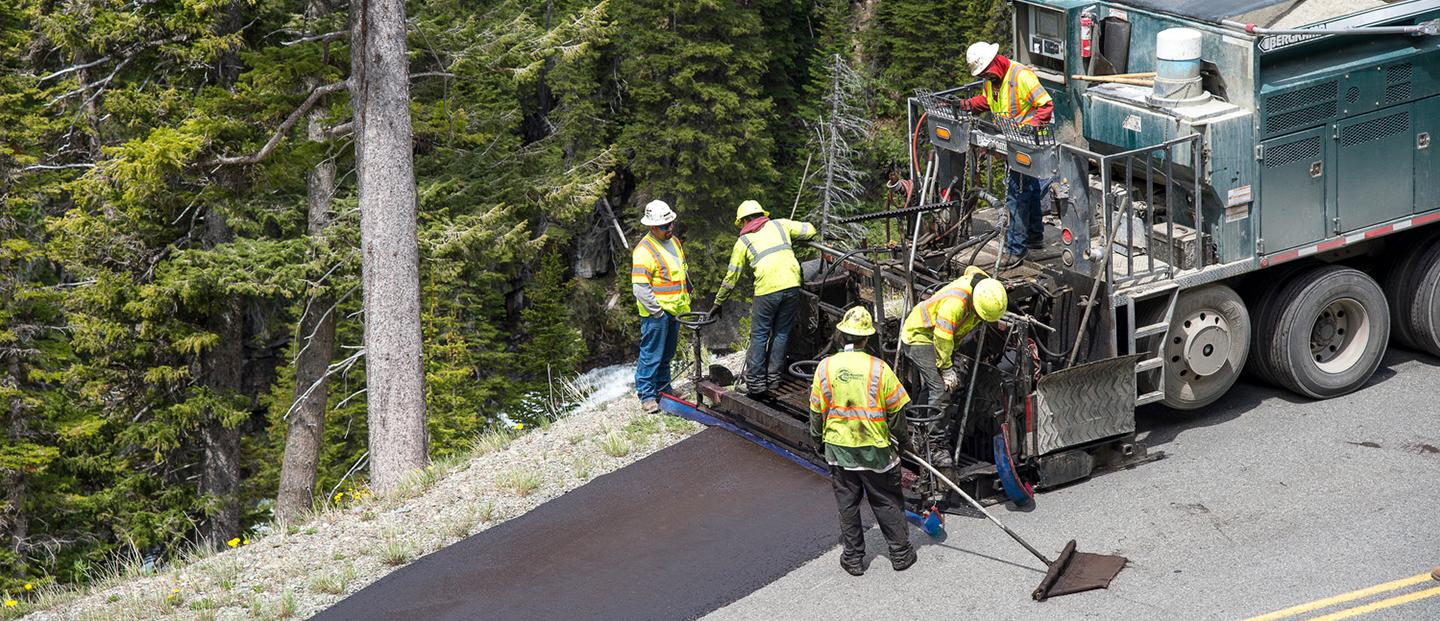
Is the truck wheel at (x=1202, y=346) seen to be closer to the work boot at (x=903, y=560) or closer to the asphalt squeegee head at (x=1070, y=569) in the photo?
the asphalt squeegee head at (x=1070, y=569)

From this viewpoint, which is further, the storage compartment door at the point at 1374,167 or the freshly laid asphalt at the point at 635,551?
the storage compartment door at the point at 1374,167

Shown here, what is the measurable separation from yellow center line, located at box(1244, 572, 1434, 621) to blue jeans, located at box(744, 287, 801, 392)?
427 cm

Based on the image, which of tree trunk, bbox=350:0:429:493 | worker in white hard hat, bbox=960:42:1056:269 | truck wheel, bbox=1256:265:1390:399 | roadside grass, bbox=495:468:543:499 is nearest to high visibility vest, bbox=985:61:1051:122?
worker in white hard hat, bbox=960:42:1056:269

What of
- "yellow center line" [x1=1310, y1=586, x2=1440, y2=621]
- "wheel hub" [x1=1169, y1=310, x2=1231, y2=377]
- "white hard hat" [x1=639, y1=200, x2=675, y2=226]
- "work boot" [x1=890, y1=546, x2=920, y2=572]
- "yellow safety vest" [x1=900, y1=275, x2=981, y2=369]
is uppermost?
"white hard hat" [x1=639, y1=200, x2=675, y2=226]

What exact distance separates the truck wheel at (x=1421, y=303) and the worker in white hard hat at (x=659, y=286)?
227 inches

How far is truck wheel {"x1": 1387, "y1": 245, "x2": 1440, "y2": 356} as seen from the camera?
1129 cm

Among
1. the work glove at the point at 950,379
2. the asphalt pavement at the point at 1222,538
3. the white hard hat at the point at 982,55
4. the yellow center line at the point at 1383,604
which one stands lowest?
the yellow center line at the point at 1383,604

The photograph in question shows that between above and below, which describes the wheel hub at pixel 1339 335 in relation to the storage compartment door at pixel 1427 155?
below

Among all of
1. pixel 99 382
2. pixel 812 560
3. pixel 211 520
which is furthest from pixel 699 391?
pixel 211 520

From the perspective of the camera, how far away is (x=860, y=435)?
898 centimetres

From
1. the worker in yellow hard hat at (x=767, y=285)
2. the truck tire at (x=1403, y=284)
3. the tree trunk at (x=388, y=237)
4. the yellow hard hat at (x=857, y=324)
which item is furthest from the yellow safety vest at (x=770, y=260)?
the truck tire at (x=1403, y=284)

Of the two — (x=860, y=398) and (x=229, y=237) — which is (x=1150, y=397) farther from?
(x=229, y=237)

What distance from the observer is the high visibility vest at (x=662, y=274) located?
38.7ft

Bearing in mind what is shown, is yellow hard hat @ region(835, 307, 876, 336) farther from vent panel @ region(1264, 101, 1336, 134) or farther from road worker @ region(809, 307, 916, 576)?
vent panel @ region(1264, 101, 1336, 134)
